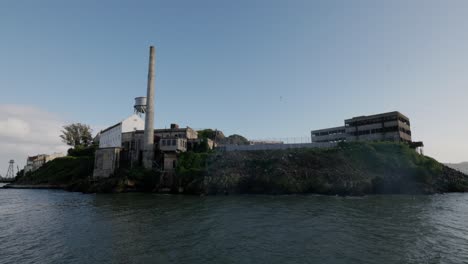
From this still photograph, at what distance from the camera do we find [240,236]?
1886 centimetres

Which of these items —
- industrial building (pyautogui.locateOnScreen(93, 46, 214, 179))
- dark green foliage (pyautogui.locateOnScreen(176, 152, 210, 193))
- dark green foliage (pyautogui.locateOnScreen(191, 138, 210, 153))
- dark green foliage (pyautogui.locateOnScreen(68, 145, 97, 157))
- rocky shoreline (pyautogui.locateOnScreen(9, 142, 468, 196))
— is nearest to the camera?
rocky shoreline (pyautogui.locateOnScreen(9, 142, 468, 196))

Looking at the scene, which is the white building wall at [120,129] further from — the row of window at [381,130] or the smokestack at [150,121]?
the row of window at [381,130]

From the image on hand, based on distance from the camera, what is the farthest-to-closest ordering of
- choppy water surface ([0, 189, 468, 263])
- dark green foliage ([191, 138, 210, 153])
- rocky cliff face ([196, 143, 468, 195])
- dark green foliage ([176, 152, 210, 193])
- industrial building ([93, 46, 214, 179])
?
dark green foliage ([191, 138, 210, 153]) → industrial building ([93, 46, 214, 179]) → dark green foliage ([176, 152, 210, 193]) → rocky cliff face ([196, 143, 468, 195]) → choppy water surface ([0, 189, 468, 263])

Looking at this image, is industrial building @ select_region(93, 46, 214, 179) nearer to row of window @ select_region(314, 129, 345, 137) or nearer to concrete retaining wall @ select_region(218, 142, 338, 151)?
concrete retaining wall @ select_region(218, 142, 338, 151)

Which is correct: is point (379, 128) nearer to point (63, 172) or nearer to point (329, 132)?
point (329, 132)

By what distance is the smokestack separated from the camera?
200 feet

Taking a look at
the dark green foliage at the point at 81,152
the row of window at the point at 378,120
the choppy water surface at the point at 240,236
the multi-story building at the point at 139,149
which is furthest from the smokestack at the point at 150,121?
the row of window at the point at 378,120

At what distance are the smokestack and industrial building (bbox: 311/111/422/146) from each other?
213ft

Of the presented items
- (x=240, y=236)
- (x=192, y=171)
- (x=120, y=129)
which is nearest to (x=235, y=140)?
(x=192, y=171)

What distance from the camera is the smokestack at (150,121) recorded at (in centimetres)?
6097

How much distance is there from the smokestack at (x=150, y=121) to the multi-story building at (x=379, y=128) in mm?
68287

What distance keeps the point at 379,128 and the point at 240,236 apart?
7887cm

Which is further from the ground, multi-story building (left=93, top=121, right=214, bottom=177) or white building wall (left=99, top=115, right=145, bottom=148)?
white building wall (left=99, top=115, right=145, bottom=148)

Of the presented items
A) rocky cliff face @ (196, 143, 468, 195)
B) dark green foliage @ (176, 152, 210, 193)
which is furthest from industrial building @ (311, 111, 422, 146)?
dark green foliage @ (176, 152, 210, 193)
